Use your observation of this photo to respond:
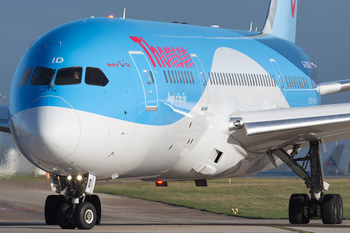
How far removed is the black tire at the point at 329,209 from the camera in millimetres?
19703

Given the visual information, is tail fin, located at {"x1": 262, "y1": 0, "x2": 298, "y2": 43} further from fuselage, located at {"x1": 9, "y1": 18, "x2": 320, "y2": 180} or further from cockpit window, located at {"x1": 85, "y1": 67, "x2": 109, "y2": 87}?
cockpit window, located at {"x1": 85, "y1": 67, "x2": 109, "y2": 87}

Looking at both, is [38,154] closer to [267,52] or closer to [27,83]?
[27,83]

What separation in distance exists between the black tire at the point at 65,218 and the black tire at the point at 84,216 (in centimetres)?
71

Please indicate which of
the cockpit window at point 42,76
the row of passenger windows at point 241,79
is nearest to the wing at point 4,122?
the cockpit window at point 42,76

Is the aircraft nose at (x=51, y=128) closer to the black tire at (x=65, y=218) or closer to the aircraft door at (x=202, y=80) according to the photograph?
the black tire at (x=65, y=218)

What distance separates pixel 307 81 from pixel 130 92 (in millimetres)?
10533

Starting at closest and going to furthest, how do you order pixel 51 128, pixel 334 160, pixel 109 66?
pixel 51 128
pixel 109 66
pixel 334 160

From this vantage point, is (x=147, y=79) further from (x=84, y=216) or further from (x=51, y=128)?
(x=84, y=216)

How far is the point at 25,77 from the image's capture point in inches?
570

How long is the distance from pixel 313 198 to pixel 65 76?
9.13 m

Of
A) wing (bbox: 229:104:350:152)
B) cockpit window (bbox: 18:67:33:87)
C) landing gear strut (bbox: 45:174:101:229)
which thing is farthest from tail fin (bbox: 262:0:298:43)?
cockpit window (bbox: 18:67:33:87)

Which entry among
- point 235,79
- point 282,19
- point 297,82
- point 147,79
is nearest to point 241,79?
point 235,79

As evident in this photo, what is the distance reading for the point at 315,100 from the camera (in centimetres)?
2406

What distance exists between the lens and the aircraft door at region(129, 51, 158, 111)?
15.2m
